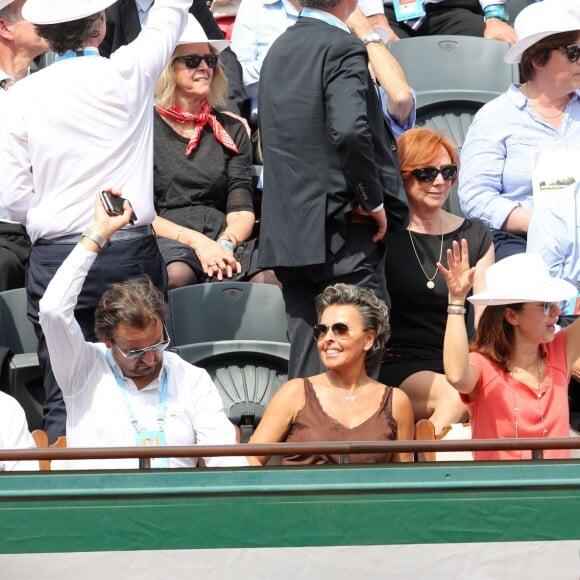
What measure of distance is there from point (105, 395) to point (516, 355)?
1.17 meters

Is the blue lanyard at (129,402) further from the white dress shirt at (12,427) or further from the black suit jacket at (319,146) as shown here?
the black suit jacket at (319,146)

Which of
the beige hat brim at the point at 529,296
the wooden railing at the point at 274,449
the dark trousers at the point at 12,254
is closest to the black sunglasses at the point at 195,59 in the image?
the dark trousers at the point at 12,254

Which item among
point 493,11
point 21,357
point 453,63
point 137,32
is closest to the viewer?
point 21,357

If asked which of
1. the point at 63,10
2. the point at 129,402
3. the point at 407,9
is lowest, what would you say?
the point at 129,402

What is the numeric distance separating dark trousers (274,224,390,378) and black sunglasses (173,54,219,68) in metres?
1.26

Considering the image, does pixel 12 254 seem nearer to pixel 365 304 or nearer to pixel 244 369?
pixel 244 369

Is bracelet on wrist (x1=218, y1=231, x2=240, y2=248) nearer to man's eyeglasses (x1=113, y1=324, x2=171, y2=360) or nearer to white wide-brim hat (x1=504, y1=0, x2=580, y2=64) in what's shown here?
white wide-brim hat (x1=504, y1=0, x2=580, y2=64)

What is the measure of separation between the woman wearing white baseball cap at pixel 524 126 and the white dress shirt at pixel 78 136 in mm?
1505

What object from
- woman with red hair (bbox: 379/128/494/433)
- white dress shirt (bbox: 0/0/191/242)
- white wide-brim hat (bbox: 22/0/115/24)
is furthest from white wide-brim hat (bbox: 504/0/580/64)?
white wide-brim hat (bbox: 22/0/115/24)

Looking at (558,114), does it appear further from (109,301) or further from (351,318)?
(109,301)

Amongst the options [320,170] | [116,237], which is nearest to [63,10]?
[116,237]

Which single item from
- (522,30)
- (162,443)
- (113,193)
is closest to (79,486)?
(162,443)

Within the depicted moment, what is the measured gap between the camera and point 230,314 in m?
5.20

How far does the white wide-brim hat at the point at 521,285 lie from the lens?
4152 mm
